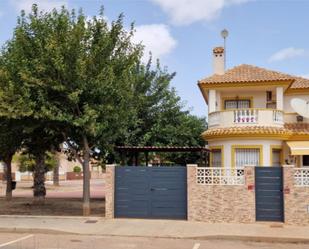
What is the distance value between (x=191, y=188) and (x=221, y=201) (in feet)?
3.92

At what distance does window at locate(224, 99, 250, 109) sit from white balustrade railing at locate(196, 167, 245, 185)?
8019mm

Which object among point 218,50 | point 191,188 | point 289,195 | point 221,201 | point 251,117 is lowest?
point 221,201

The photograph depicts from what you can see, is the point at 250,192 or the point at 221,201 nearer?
the point at 250,192

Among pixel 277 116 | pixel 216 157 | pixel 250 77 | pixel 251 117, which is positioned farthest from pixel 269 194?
pixel 250 77

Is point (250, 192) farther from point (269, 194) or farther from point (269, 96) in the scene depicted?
point (269, 96)

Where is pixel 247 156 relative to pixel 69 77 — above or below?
below

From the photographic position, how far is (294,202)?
16156 mm

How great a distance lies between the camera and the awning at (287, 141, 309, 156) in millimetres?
21188

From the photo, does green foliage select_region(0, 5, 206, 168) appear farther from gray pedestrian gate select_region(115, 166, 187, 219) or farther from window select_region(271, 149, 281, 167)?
window select_region(271, 149, 281, 167)

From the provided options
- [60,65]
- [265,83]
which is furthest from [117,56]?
[265,83]

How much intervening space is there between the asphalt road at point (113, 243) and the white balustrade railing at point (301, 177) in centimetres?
354

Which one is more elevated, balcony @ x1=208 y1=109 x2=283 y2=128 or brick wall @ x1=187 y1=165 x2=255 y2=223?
balcony @ x1=208 y1=109 x2=283 y2=128

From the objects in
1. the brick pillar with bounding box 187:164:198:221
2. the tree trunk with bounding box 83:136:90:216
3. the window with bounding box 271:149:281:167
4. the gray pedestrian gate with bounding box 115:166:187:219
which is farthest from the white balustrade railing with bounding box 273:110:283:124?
the tree trunk with bounding box 83:136:90:216

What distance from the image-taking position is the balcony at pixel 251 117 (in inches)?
872
